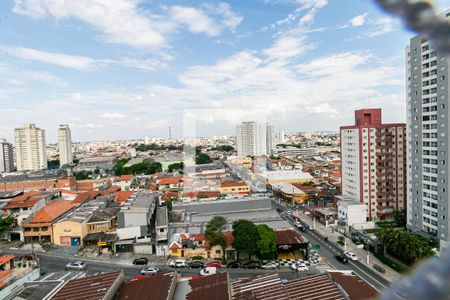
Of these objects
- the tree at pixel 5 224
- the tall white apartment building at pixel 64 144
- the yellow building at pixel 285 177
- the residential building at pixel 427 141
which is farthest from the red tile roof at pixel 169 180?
the tall white apartment building at pixel 64 144

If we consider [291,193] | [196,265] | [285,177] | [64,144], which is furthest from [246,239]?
[64,144]

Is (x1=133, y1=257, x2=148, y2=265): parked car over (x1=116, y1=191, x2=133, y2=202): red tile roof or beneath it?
beneath

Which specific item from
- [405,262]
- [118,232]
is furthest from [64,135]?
[405,262]

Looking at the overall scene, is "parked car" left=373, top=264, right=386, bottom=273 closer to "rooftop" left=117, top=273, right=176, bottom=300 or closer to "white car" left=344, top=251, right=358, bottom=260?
"white car" left=344, top=251, right=358, bottom=260

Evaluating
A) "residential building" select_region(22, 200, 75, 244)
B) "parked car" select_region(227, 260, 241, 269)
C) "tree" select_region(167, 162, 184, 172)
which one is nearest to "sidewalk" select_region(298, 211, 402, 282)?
"parked car" select_region(227, 260, 241, 269)

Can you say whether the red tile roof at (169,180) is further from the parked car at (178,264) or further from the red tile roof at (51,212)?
the parked car at (178,264)

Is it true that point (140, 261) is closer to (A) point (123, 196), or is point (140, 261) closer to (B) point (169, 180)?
(A) point (123, 196)

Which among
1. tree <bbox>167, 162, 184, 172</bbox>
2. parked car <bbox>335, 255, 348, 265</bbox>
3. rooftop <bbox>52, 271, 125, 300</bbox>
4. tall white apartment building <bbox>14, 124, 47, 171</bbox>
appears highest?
tall white apartment building <bbox>14, 124, 47, 171</bbox>
